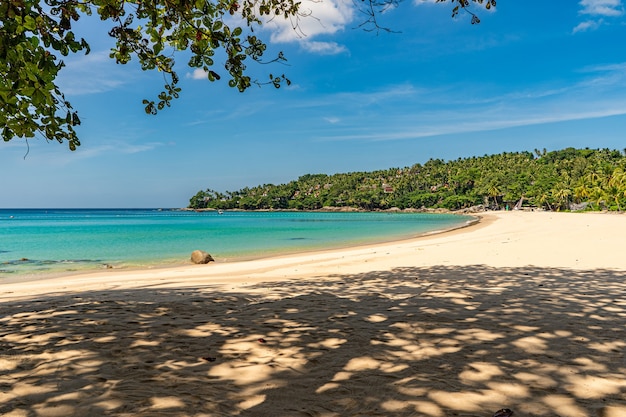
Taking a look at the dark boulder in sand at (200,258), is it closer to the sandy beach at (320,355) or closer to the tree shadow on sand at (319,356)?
the sandy beach at (320,355)

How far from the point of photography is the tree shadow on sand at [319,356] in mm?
3477

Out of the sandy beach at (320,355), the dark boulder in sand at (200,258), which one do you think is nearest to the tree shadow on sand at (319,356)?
the sandy beach at (320,355)

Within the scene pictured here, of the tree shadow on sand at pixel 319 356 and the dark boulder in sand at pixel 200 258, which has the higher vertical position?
the tree shadow on sand at pixel 319 356

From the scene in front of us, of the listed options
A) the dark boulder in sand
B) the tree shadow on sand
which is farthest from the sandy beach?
the dark boulder in sand

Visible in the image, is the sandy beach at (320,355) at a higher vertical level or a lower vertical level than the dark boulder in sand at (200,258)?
higher

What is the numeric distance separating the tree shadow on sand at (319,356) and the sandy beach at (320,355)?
0.07 feet

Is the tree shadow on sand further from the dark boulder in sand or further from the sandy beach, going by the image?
the dark boulder in sand

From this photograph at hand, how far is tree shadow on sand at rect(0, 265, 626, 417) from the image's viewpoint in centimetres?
348

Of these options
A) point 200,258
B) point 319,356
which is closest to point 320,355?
point 319,356

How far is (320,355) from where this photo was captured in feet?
15.5

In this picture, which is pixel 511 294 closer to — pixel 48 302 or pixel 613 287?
pixel 613 287

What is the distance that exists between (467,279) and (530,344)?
19.4ft

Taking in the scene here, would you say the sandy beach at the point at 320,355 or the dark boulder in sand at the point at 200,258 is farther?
the dark boulder in sand at the point at 200,258

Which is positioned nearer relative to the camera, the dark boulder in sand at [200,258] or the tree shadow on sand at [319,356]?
the tree shadow on sand at [319,356]
